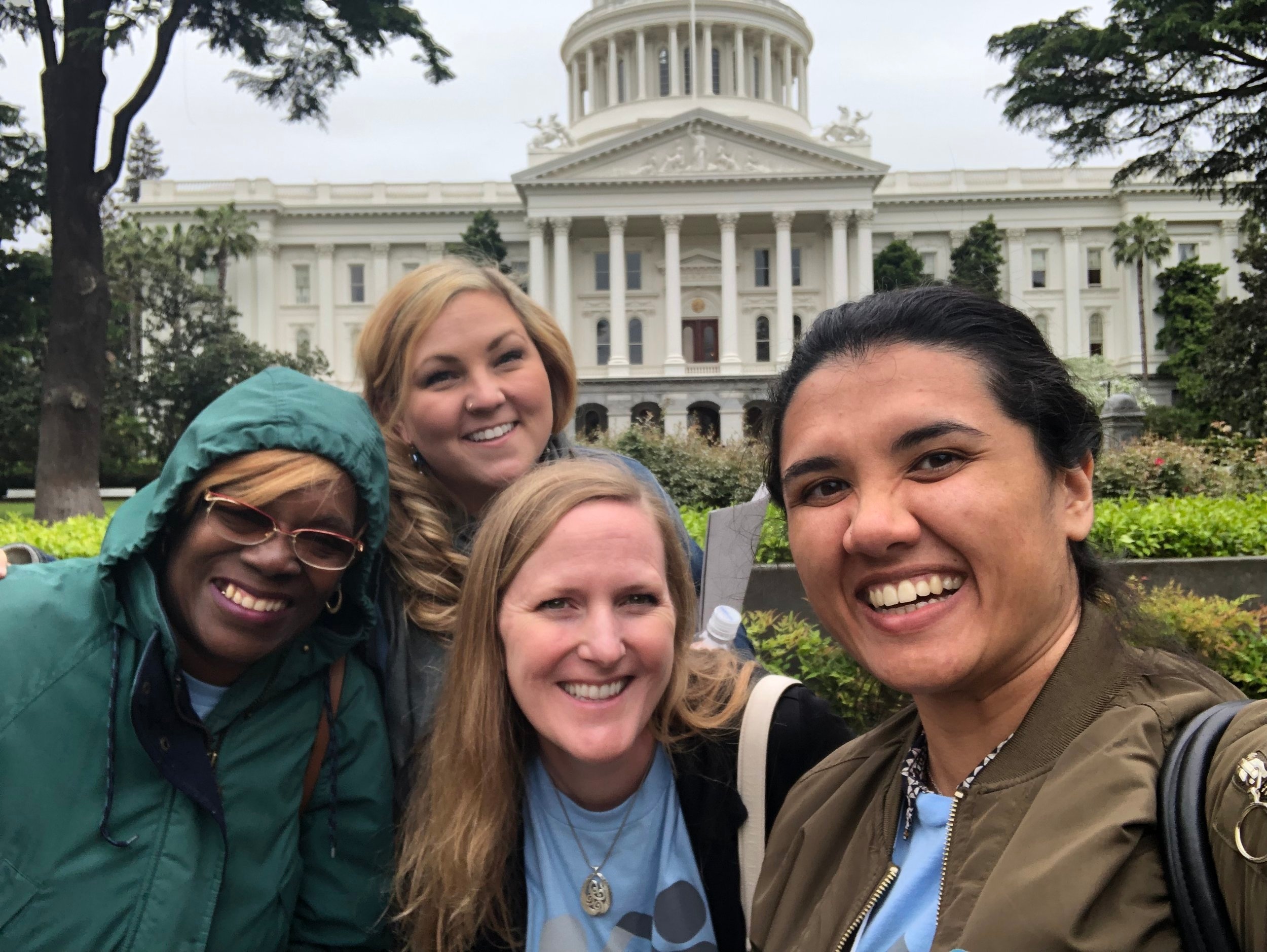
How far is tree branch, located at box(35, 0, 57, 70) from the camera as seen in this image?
49.5ft

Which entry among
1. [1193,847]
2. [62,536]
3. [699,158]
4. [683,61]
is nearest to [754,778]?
[1193,847]

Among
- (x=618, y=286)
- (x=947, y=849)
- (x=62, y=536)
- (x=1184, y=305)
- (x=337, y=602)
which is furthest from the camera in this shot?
(x=1184, y=305)

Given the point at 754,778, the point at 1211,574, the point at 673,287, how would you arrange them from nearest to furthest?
the point at 754,778 < the point at 1211,574 < the point at 673,287

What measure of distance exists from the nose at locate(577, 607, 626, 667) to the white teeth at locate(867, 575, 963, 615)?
2.30 ft

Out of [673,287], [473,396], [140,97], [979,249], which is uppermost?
[979,249]

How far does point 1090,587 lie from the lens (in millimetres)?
1771

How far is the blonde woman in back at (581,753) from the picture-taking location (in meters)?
2.19

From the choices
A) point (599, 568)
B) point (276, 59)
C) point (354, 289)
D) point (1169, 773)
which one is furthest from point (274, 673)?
point (354, 289)

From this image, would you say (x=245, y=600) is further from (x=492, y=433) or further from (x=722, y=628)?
(x=722, y=628)

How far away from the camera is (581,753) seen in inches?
84.3

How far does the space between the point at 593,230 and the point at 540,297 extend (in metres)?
4.56

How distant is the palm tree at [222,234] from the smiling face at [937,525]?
4904 cm

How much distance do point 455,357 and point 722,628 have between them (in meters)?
1.15

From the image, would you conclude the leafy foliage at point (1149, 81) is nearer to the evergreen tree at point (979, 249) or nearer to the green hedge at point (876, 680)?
the green hedge at point (876, 680)
